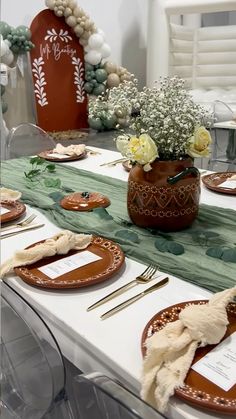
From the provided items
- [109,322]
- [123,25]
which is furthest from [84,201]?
[123,25]

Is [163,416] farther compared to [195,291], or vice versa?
[195,291]

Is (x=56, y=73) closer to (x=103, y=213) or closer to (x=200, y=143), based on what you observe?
(x=103, y=213)

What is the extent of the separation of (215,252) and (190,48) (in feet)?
18.8

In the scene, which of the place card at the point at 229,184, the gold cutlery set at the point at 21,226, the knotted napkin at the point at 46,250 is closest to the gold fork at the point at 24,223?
the gold cutlery set at the point at 21,226

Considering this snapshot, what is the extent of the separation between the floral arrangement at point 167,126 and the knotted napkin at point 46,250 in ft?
0.87

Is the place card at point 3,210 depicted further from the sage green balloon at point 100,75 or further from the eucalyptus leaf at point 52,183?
the sage green balloon at point 100,75

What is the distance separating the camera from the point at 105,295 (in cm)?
94

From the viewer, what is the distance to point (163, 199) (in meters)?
1.24

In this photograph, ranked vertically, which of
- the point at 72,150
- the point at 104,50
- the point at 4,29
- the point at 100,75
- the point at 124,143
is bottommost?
the point at 72,150

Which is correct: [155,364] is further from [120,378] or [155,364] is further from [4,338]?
[4,338]

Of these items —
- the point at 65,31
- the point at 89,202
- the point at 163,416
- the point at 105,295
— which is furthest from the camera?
the point at 65,31

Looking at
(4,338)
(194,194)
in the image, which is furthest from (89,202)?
(4,338)

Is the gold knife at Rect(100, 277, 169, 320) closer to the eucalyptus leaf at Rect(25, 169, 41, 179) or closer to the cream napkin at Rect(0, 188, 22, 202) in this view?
the cream napkin at Rect(0, 188, 22, 202)

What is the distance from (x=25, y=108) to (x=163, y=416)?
5.17 metres
